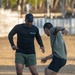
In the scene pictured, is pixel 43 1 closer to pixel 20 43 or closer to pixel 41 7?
pixel 41 7

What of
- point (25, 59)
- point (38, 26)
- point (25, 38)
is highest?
point (25, 38)

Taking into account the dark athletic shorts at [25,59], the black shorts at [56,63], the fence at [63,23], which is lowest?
the fence at [63,23]

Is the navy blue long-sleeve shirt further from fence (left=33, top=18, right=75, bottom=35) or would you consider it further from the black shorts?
fence (left=33, top=18, right=75, bottom=35)

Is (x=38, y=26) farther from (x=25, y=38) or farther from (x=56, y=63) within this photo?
(x=56, y=63)

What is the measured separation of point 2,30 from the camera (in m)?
47.1

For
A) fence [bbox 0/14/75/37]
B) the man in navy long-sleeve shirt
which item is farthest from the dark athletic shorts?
fence [bbox 0/14/75/37]

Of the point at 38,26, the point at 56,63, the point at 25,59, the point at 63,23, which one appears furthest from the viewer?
the point at 63,23

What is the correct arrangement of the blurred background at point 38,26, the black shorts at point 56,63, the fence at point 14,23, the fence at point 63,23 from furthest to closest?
the fence at point 63,23
the fence at point 14,23
the blurred background at point 38,26
the black shorts at point 56,63

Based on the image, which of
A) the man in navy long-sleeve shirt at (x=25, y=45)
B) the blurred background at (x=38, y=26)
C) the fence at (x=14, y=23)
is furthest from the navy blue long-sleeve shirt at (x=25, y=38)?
the fence at (x=14, y=23)

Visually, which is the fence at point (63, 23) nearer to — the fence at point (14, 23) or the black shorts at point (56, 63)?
the fence at point (14, 23)

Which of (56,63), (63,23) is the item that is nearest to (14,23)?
(63,23)

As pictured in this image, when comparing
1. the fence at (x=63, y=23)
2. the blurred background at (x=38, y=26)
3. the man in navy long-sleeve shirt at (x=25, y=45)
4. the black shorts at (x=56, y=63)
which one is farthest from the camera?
the fence at (x=63, y=23)

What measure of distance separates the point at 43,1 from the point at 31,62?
319 ft

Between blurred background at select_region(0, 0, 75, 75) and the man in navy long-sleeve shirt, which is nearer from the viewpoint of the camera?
the man in navy long-sleeve shirt
